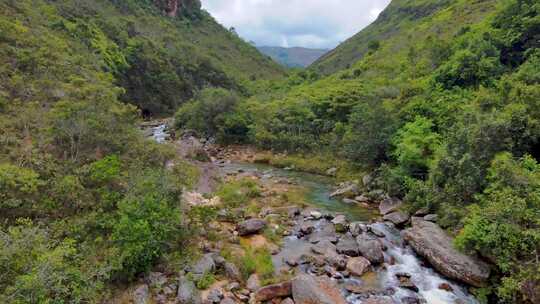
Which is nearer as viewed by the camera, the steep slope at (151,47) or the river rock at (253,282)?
the river rock at (253,282)

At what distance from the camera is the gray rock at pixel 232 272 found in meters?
12.6

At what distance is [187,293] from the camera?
11.1 m

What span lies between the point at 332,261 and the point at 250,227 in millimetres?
4454

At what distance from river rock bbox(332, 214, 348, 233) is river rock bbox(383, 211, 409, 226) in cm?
232

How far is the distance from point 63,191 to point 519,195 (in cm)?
1644

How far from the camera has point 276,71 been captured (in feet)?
320

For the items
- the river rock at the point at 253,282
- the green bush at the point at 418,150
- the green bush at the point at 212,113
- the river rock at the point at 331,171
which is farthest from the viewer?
the green bush at the point at 212,113

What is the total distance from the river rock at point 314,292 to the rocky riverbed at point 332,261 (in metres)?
0.03

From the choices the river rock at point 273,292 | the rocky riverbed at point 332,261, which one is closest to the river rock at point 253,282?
the rocky riverbed at point 332,261

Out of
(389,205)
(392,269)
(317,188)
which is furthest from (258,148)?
(392,269)

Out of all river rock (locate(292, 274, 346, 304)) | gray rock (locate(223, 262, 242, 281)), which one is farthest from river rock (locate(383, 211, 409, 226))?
gray rock (locate(223, 262, 242, 281))

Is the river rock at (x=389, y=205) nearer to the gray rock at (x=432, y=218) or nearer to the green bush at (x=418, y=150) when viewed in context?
the green bush at (x=418, y=150)

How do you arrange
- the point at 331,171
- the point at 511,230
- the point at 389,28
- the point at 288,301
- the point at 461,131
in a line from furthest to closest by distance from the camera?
1. the point at 389,28
2. the point at 331,171
3. the point at 461,131
4. the point at 511,230
5. the point at 288,301

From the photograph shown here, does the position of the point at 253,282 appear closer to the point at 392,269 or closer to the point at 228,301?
the point at 228,301
